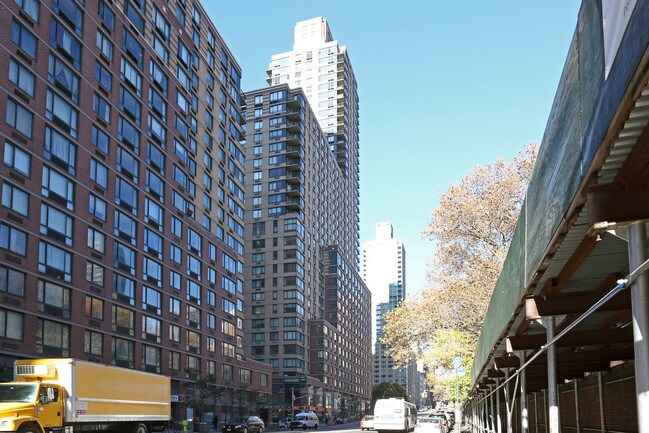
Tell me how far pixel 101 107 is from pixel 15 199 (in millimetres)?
14346

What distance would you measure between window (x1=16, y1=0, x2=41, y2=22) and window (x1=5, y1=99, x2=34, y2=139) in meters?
6.71

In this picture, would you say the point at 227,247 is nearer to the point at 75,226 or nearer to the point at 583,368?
the point at 75,226

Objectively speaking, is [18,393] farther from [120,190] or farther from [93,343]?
[120,190]

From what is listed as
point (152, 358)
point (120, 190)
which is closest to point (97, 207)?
point (120, 190)

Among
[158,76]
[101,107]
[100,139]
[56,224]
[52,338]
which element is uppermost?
[158,76]

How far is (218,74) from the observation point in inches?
3430

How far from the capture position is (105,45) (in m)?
58.6

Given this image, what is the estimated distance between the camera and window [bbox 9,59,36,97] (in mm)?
45638

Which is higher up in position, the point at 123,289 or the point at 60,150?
the point at 60,150

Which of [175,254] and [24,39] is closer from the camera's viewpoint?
[24,39]

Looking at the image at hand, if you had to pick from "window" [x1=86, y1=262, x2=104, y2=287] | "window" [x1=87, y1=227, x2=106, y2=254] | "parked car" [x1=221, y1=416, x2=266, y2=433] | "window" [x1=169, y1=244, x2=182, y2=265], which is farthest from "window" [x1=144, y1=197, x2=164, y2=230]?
"parked car" [x1=221, y1=416, x2=266, y2=433]

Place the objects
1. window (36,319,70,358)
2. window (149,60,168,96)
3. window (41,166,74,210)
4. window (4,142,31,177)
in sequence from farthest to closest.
A: window (149,60,168,96)
window (41,166,74,210)
window (36,319,70,358)
window (4,142,31,177)

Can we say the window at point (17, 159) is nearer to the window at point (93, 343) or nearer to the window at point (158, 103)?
the window at point (93, 343)

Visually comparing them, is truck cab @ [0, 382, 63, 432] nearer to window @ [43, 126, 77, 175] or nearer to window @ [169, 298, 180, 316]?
window @ [43, 126, 77, 175]
